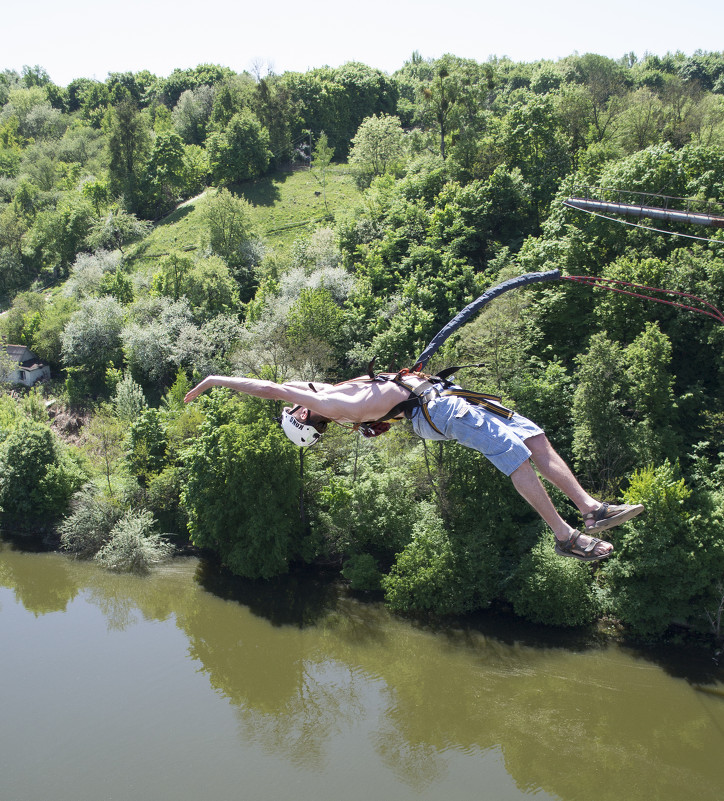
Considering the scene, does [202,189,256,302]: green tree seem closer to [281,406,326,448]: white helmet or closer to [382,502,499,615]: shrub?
[382,502,499,615]: shrub

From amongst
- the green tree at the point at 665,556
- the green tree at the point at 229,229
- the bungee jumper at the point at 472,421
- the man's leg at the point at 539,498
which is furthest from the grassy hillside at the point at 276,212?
the man's leg at the point at 539,498

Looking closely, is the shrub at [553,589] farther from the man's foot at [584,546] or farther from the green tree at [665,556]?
the man's foot at [584,546]

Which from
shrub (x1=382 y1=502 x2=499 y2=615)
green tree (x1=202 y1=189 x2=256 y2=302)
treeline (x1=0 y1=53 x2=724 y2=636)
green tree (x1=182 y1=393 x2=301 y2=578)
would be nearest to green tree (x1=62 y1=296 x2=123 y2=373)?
treeline (x1=0 y1=53 x2=724 y2=636)

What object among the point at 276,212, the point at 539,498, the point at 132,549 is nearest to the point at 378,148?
the point at 276,212

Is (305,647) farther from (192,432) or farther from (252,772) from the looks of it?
(192,432)

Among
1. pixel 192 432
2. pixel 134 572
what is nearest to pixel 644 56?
pixel 192 432

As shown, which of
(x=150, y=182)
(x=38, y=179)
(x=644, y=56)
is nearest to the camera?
(x=150, y=182)

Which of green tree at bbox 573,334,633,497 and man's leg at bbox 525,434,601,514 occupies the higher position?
man's leg at bbox 525,434,601,514
